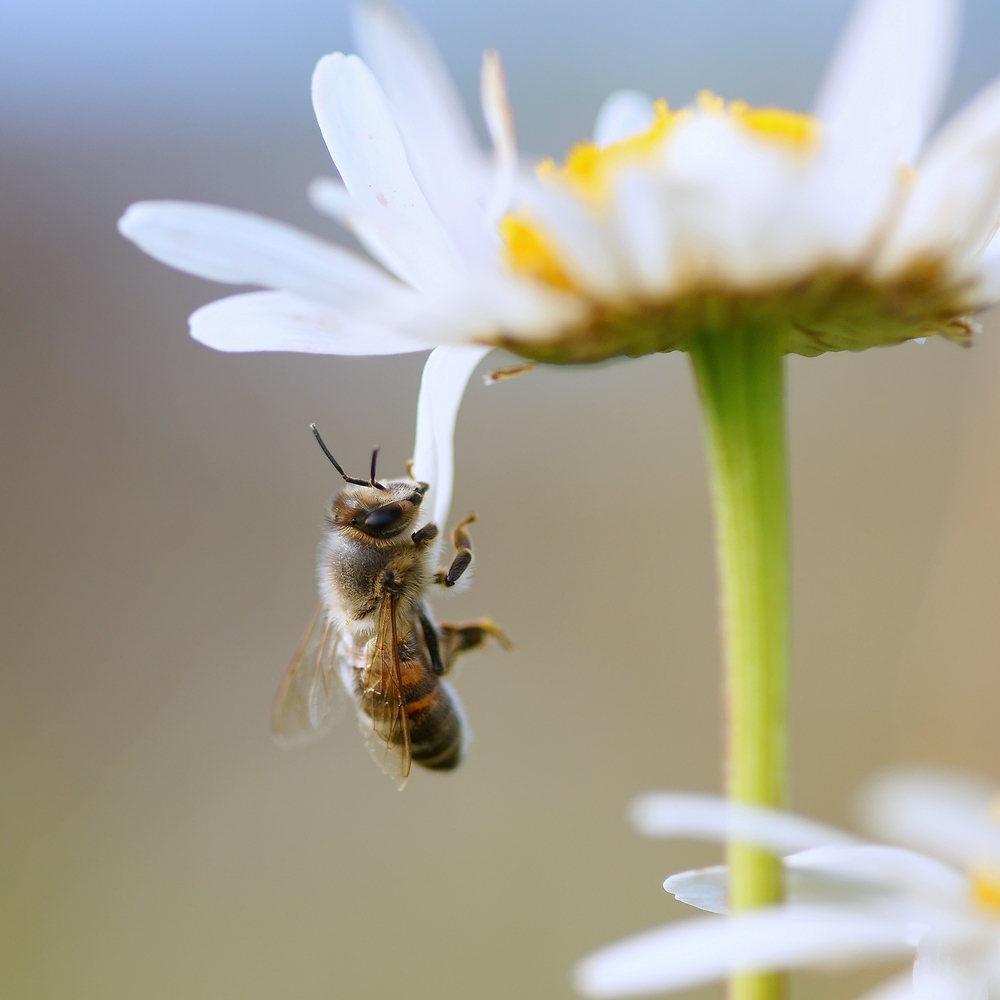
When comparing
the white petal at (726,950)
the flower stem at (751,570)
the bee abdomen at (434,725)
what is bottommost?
the white petal at (726,950)

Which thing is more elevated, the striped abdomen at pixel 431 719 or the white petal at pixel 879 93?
the striped abdomen at pixel 431 719

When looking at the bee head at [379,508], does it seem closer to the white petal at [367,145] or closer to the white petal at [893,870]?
the white petal at [367,145]

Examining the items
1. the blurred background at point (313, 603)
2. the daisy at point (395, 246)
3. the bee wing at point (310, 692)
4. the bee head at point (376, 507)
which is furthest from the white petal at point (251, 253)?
the blurred background at point (313, 603)

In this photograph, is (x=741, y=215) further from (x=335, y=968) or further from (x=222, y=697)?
(x=222, y=697)

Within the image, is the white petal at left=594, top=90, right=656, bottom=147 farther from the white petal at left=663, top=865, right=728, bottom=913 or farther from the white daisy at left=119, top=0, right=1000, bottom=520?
the white petal at left=663, top=865, right=728, bottom=913

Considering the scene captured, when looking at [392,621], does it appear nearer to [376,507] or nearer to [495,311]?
[376,507]

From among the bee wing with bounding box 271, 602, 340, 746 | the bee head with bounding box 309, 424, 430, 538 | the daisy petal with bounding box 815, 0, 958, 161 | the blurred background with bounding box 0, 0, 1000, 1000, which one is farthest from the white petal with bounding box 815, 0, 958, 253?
the blurred background with bounding box 0, 0, 1000, 1000
